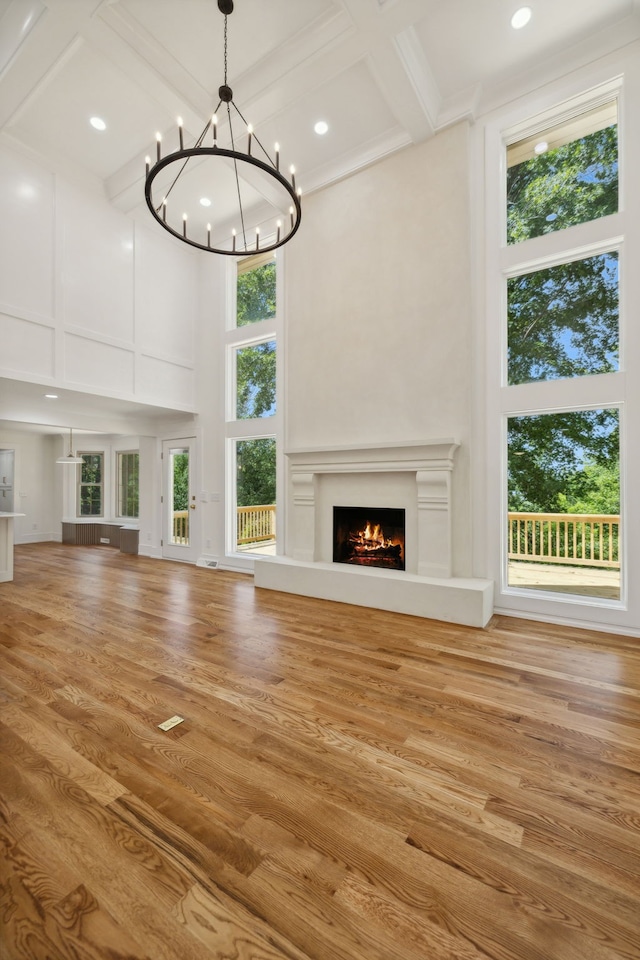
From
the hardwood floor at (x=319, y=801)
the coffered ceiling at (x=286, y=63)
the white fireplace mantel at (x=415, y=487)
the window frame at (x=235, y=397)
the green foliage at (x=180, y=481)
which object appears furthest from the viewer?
the green foliage at (x=180, y=481)

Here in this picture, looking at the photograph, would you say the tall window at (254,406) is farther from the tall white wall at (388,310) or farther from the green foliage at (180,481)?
the green foliage at (180,481)

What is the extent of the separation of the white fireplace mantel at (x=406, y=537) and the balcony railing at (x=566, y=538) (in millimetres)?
677

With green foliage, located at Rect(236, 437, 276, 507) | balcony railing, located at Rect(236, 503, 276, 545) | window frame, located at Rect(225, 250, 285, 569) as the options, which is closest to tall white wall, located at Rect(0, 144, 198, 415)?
window frame, located at Rect(225, 250, 285, 569)

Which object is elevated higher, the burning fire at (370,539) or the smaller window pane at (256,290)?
the smaller window pane at (256,290)

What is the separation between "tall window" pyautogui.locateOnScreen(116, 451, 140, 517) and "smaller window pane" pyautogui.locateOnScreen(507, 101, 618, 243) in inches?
312

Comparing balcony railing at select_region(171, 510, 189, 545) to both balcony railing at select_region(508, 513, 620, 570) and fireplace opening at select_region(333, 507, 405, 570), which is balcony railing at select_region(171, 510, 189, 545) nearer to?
fireplace opening at select_region(333, 507, 405, 570)

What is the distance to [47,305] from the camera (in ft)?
15.3

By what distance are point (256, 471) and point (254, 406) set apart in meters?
0.94

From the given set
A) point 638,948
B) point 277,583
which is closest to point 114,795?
point 638,948

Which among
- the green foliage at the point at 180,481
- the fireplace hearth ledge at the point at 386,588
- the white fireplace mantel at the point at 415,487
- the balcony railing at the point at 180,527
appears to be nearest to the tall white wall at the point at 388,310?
the white fireplace mantel at the point at 415,487

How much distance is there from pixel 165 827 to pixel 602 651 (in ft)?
10.3

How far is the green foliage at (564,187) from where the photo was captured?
12.1 ft

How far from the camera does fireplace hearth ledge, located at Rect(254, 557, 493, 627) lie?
12.3 feet

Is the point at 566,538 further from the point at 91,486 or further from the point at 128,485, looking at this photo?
the point at 91,486
